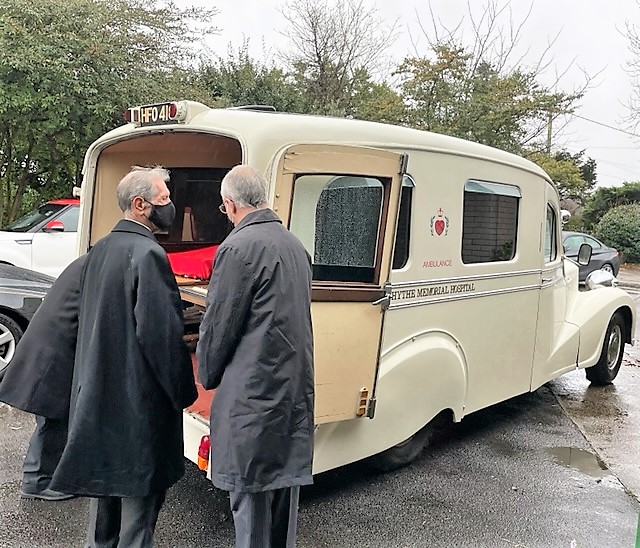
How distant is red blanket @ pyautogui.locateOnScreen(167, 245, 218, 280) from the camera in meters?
4.54

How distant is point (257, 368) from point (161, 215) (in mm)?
881

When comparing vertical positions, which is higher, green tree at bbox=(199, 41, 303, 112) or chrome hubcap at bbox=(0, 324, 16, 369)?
green tree at bbox=(199, 41, 303, 112)

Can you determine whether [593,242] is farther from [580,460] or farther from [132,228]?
[132,228]

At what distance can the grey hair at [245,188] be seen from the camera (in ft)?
9.46

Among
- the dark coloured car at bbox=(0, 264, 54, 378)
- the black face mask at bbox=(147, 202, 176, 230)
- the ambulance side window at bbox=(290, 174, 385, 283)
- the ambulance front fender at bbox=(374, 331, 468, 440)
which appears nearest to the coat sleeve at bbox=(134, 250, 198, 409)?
the black face mask at bbox=(147, 202, 176, 230)

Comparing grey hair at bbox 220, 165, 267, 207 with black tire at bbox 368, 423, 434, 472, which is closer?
grey hair at bbox 220, 165, 267, 207

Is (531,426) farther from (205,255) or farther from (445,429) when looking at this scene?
(205,255)

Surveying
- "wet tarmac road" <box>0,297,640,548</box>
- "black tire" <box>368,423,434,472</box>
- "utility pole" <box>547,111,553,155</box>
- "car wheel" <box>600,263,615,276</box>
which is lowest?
"wet tarmac road" <box>0,297,640,548</box>

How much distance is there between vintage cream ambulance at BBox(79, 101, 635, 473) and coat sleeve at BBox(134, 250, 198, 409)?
0.73m

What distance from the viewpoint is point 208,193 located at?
532 centimetres

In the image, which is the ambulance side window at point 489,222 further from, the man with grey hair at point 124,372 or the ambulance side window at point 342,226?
the man with grey hair at point 124,372

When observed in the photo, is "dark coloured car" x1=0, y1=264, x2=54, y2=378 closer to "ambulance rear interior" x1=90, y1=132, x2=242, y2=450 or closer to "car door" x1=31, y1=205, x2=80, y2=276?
"ambulance rear interior" x1=90, y1=132, x2=242, y2=450

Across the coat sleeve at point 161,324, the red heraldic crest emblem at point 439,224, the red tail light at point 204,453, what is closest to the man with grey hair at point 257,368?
the coat sleeve at point 161,324

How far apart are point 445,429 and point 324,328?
2543 millimetres
